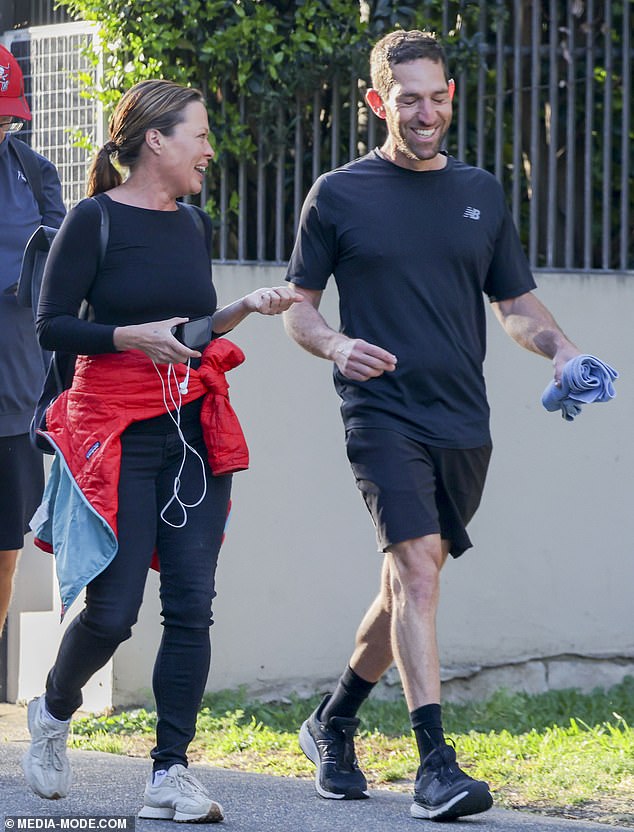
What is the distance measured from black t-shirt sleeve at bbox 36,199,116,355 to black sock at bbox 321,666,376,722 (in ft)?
4.40

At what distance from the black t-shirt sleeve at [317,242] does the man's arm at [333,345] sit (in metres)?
0.04

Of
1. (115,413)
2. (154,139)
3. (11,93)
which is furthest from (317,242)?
(11,93)

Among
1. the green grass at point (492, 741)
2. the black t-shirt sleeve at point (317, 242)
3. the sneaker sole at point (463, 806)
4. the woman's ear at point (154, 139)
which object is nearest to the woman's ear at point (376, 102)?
the black t-shirt sleeve at point (317, 242)

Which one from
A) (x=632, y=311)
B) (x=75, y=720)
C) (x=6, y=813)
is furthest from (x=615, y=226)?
(x=6, y=813)

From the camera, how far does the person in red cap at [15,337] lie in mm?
4465

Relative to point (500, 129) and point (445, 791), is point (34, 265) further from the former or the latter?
point (500, 129)

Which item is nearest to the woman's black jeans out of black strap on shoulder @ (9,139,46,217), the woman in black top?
the woman in black top

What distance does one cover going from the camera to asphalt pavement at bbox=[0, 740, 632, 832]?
3.82m

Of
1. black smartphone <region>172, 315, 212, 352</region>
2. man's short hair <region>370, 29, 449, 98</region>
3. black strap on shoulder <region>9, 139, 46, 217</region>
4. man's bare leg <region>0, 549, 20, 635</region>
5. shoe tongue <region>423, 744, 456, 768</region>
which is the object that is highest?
man's short hair <region>370, 29, 449, 98</region>

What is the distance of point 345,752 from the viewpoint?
4371mm

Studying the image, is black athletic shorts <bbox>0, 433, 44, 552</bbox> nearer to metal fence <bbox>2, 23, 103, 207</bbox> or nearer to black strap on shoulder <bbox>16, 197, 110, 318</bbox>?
black strap on shoulder <bbox>16, 197, 110, 318</bbox>

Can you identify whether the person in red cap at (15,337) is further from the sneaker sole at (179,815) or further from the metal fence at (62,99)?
the metal fence at (62,99)

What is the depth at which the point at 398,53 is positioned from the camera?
14.0 ft

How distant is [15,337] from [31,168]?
0.55 m
